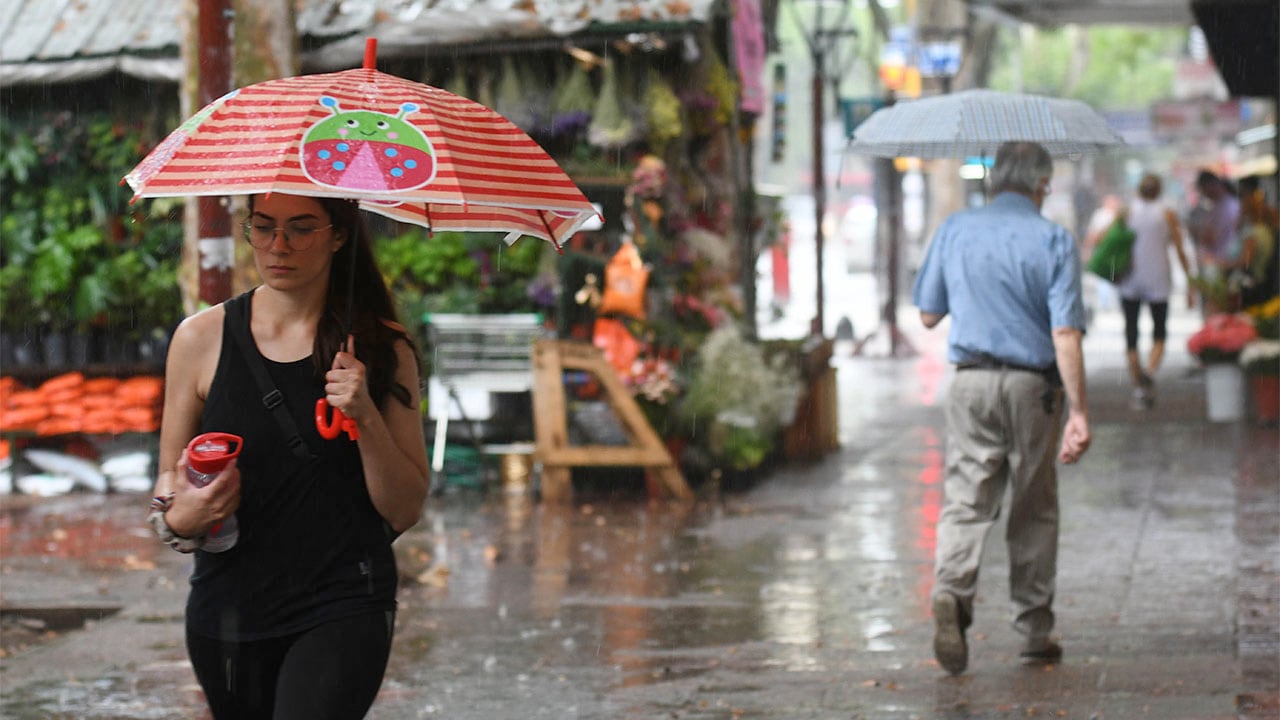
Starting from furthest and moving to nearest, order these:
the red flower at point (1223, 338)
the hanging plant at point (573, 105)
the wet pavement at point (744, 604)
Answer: the red flower at point (1223, 338)
the hanging plant at point (573, 105)
the wet pavement at point (744, 604)

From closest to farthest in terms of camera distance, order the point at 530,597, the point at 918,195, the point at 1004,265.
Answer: the point at 1004,265 < the point at 530,597 < the point at 918,195

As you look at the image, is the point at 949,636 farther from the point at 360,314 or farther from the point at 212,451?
the point at 212,451

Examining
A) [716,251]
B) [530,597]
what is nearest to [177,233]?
[716,251]

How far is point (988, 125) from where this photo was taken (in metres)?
7.42

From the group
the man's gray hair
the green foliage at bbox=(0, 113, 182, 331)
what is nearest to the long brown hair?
the man's gray hair

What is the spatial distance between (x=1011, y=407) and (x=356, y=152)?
3828mm

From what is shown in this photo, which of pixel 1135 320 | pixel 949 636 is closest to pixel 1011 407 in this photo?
pixel 949 636

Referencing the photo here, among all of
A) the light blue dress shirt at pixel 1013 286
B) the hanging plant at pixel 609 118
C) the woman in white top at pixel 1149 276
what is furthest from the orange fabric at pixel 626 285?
the woman in white top at pixel 1149 276

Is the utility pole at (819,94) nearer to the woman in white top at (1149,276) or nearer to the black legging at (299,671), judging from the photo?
the woman in white top at (1149,276)

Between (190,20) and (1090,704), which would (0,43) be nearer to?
(190,20)

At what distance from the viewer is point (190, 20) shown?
9.22 meters

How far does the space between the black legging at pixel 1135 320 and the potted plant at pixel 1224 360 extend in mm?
1248

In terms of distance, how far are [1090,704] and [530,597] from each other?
9.80 ft

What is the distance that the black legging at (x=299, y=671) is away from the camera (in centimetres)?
346
